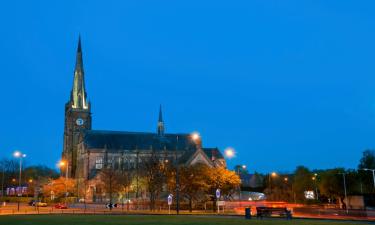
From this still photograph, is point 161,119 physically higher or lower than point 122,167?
higher

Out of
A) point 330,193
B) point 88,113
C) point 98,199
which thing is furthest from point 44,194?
point 330,193

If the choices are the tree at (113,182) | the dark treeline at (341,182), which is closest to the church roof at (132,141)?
the tree at (113,182)

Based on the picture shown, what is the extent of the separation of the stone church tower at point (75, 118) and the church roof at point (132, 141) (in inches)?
261

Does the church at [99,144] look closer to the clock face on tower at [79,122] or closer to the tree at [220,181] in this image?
the clock face on tower at [79,122]

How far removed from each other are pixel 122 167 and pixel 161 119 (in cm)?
3315

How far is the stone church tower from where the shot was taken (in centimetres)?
15134

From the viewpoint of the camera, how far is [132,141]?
15112cm

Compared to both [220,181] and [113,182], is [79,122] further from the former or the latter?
[220,181]

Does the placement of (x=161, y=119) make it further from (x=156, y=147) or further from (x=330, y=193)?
(x=330, y=193)

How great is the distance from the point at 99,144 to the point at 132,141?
12.3 metres

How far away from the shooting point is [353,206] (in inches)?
3253

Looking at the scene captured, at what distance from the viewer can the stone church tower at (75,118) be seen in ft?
497

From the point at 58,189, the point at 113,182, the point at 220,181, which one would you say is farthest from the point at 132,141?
the point at 220,181

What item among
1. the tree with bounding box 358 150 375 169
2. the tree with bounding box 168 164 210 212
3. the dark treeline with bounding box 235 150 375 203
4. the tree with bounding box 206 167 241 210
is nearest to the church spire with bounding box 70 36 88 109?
the tree with bounding box 168 164 210 212
